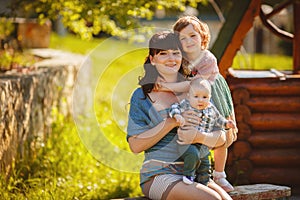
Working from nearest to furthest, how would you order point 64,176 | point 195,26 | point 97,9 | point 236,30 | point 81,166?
1. point 195,26
2. point 236,30
3. point 64,176
4. point 81,166
5. point 97,9

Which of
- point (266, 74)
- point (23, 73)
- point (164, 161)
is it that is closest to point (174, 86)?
point (164, 161)

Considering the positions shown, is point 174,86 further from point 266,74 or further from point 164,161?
point 266,74

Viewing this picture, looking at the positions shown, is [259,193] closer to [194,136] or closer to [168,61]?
[194,136]

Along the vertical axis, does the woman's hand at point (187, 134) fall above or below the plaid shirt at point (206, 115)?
below

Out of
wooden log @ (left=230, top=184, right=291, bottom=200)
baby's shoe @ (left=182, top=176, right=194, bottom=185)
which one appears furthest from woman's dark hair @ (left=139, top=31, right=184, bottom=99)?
wooden log @ (left=230, top=184, right=291, bottom=200)

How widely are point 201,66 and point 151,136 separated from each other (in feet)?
1.83

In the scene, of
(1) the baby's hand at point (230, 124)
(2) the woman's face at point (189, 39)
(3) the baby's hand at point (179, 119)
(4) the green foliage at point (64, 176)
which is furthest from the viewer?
(4) the green foliage at point (64, 176)

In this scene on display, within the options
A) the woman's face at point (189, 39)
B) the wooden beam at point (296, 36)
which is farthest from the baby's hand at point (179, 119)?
the wooden beam at point (296, 36)

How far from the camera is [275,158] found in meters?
5.48

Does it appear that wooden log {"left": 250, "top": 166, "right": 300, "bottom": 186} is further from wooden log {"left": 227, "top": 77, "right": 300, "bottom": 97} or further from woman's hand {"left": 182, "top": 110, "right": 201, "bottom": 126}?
woman's hand {"left": 182, "top": 110, "right": 201, "bottom": 126}

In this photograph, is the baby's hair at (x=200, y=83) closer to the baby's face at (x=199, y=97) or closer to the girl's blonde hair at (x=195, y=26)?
the baby's face at (x=199, y=97)

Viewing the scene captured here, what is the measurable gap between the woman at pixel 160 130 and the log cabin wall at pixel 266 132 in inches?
58.8

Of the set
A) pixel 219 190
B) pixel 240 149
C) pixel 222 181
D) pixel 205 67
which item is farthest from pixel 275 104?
pixel 219 190

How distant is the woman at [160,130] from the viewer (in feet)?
12.3
